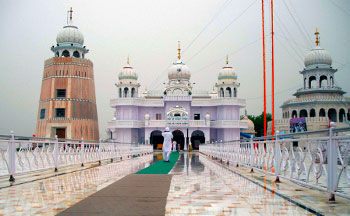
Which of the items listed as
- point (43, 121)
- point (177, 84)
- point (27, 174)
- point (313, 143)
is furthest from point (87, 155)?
point (177, 84)

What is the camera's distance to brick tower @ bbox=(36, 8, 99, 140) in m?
42.3

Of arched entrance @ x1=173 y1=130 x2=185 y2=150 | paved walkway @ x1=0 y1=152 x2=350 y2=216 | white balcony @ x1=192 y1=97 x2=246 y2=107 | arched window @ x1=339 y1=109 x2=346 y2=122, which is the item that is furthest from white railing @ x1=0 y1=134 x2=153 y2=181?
arched window @ x1=339 y1=109 x2=346 y2=122

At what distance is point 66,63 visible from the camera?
44.0 metres

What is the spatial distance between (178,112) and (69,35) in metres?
17.6

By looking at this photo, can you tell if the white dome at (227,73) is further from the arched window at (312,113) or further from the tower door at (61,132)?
the tower door at (61,132)

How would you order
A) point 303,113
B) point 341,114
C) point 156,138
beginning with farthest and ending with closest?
point 156,138, point 303,113, point 341,114

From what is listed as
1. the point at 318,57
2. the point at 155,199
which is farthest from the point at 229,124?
the point at 155,199

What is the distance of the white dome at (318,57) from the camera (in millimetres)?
47381

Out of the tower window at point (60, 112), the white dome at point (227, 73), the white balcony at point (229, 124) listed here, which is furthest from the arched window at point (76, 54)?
the white balcony at point (229, 124)

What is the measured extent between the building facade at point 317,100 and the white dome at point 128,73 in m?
20.5

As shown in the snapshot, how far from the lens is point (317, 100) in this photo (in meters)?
43.4

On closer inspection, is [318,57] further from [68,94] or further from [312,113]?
[68,94]

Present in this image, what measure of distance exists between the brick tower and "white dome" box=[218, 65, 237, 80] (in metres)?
18.0

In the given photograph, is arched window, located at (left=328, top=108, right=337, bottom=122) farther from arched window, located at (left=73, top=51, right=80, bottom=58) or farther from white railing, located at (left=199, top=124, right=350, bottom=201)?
white railing, located at (left=199, top=124, right=350, bottom=201)
